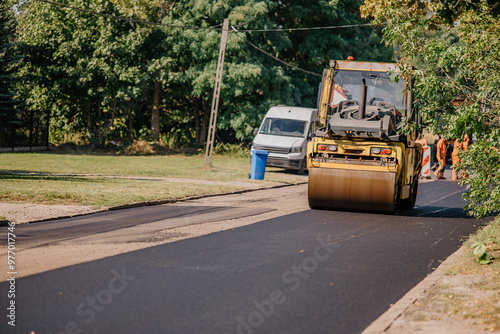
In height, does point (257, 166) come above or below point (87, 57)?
below

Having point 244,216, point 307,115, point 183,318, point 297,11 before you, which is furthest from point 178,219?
point 297,11

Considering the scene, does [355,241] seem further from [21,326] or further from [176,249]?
[21,326]

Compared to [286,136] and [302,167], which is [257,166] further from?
[286,136]

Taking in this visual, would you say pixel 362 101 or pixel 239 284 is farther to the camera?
pixel 362 101

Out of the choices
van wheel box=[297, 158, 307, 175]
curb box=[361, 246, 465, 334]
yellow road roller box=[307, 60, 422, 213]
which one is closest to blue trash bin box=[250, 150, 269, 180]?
van wheel box=[297, 158, 307, 175]

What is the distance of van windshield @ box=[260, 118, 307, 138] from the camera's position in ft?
85.0

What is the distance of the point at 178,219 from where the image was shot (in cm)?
1170

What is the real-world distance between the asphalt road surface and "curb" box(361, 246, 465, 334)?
120 millimetres

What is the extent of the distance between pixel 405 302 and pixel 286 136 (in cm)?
1958

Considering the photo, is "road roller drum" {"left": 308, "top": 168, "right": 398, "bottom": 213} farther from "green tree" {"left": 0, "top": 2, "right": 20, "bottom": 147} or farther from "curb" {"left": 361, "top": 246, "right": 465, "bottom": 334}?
"green tree" {"left": 0, "top": 2, "right": 20, "bottom": 147}

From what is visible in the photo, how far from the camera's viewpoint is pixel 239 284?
6.79m

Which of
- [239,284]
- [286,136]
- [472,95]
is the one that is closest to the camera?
[239,284]

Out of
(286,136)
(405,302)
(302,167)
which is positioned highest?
(286,136)

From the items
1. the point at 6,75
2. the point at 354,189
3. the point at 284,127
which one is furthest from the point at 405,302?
the point at 6,75
